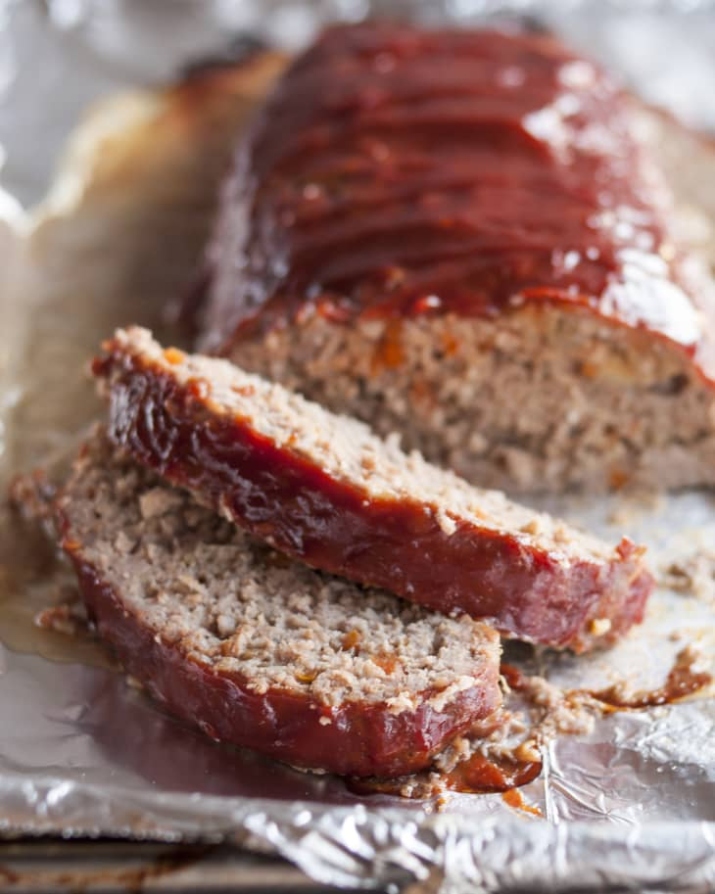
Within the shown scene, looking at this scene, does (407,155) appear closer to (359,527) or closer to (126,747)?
(359,527)

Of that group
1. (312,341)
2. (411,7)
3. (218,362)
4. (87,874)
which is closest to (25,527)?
(218,362)

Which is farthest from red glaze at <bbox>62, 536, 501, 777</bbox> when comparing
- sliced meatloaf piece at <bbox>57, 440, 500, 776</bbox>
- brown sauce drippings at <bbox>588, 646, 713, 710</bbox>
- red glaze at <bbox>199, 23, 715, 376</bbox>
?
red glaze at <bbox>199, 23, 715, 376</bbox>

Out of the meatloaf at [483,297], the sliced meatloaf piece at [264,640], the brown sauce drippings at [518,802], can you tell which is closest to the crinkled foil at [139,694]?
the brown sauce drippings at [518,802]

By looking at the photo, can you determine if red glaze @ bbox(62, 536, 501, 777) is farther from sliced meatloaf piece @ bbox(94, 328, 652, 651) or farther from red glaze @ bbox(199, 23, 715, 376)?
red glaze @ bbox(199, 23, 715, 376)

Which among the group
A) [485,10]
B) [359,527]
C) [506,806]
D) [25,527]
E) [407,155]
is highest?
[485,10]

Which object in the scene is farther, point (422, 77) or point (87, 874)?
point (422, 77)

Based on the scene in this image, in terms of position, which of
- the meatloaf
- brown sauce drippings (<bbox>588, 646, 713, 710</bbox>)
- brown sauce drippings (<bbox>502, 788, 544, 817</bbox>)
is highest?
the meatloaf

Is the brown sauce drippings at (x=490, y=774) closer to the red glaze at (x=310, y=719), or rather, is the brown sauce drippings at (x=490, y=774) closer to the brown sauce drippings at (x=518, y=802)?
the brown sauce drippings at (x=518, y=802)
